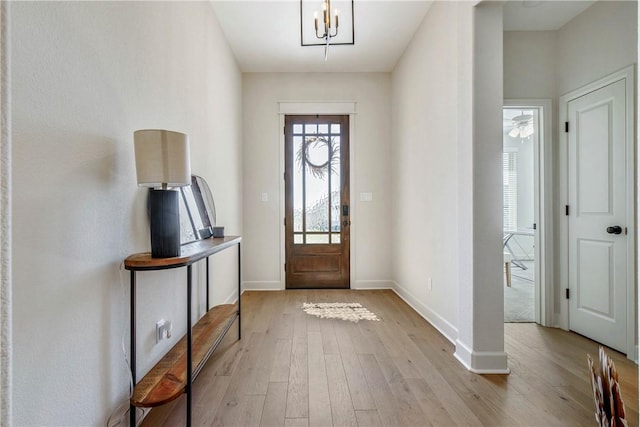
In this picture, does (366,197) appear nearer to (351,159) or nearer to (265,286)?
(351,159)

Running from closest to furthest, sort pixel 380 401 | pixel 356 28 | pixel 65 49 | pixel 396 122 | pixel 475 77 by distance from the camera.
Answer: pixel 65 49, pixel 380 401, pixel 475 77, pixel 356 28, pixel 396 122

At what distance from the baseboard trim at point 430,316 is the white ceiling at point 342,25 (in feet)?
8.60

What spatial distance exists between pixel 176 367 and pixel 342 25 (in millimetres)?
3315

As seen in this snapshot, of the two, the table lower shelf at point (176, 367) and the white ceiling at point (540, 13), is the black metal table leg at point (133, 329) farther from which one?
the white ceiling at point (540, 13)

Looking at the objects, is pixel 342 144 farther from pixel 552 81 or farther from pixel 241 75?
pixel 552 81

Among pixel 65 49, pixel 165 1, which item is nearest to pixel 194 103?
pixel 165 1

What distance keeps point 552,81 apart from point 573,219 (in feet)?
4.21

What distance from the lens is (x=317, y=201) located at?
421cm

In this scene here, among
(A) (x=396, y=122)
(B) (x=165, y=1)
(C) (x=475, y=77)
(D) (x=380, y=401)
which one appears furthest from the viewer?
(A) (x=396, y=122)

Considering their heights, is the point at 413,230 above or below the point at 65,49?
below

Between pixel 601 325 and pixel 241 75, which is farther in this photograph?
pixel 241 75

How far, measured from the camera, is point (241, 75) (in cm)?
415

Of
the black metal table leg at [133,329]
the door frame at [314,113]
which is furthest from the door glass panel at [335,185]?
the black metal table leg at [133,329]

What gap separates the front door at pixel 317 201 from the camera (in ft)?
13.8
